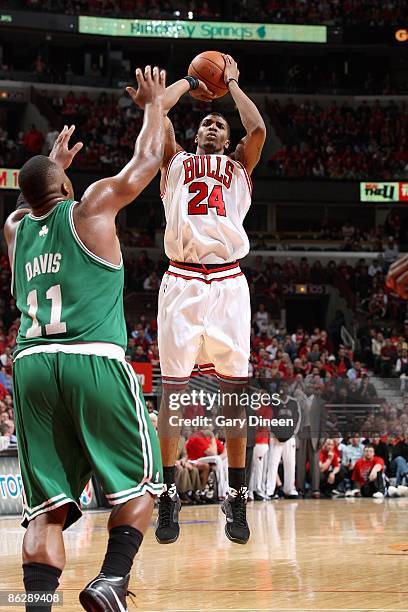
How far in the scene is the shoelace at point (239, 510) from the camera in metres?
7.26

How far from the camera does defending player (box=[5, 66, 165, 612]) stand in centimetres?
475

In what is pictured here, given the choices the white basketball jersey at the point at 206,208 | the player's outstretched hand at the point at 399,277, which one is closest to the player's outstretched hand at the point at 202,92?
the white basketball jersey at the point at 206,208

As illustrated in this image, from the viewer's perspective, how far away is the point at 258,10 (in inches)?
1407

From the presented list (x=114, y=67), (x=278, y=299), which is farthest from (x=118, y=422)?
(x=114, y=67)

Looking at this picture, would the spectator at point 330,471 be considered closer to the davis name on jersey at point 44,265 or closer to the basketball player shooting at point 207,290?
the basketball player shooting at point 207,290

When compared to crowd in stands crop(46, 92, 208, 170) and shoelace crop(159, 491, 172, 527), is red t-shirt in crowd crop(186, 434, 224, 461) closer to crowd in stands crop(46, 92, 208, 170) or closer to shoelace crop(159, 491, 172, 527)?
shoelace crop(159, 491, 172, 527)

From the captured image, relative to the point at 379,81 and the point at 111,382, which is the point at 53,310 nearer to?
the point at 111,382

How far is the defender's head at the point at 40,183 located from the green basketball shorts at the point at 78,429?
83cm

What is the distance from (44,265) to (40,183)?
449 mm

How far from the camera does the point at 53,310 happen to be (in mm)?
4883

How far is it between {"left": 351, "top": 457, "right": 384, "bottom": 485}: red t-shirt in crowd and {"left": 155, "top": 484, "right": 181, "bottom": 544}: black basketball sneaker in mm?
11684

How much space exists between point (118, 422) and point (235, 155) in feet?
11.8

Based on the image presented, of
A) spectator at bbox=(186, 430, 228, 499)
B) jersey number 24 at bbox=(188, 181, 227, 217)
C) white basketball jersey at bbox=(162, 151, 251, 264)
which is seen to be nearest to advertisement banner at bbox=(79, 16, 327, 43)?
spectator at bbox=(186, 430, 228, 499)

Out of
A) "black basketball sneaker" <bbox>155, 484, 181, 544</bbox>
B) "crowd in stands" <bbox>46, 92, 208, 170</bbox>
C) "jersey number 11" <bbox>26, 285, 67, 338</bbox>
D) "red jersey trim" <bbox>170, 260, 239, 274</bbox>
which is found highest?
"crowd in stands" <bbox>46, 92, 208, 170</bbox>
